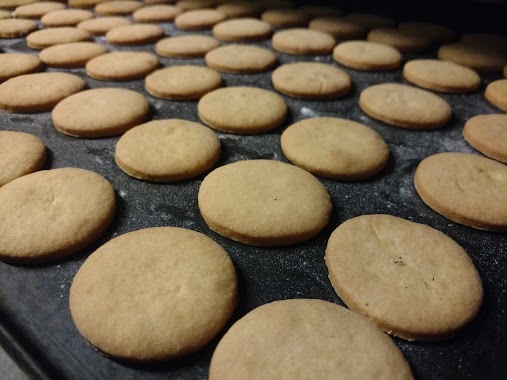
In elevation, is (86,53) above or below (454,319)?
above

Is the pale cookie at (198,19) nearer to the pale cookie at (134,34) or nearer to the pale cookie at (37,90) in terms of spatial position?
A: the pale cookie at (134,34)

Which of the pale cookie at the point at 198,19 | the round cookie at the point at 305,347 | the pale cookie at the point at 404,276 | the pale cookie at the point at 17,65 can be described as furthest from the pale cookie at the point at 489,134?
the pale cookie at the point at 17,65

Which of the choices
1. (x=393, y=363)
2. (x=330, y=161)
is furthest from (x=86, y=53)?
(x=393, y=363)

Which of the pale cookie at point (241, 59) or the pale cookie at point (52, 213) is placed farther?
the pale cookie at point (241, 59)

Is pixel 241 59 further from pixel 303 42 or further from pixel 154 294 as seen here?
pixel 154 294

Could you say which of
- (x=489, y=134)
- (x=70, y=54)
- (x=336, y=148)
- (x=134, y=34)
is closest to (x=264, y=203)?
(x=336, y=148)

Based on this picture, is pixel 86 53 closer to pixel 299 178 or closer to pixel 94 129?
pixel 94 129
